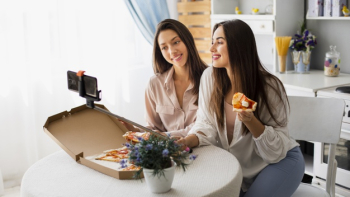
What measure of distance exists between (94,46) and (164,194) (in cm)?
251

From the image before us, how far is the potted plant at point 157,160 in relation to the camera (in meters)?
1.40

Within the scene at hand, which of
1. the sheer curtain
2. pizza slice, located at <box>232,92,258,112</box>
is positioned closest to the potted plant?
pizza slice, located at <box>232,92,258,112</box>

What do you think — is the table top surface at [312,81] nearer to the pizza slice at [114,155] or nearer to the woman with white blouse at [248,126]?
the woman with white blouse at [248,126]

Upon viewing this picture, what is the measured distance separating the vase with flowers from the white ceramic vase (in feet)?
7.10

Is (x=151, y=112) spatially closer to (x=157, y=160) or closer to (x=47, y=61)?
(x=157, y=160)

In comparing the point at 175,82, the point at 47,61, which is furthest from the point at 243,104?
the point at 47,61

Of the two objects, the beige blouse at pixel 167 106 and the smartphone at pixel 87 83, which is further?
the beige blouse at pixel 167 106

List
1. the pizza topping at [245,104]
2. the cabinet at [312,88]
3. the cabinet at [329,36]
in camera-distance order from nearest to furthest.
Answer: the pizza topping at [245,104] < the cabinet at [312,88] < the cabinet at [329,36]

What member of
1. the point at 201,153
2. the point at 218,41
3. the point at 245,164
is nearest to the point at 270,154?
the point at 245,164

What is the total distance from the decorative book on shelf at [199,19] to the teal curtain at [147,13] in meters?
0.18

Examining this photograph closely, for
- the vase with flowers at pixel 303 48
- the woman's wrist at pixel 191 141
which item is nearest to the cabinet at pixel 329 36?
the vase with flowers at pixel 303 48

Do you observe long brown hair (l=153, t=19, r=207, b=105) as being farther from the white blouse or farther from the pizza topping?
the pizza topping

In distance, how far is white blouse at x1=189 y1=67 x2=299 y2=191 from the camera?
1.85 m

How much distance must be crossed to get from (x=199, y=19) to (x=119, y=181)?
2643mm
